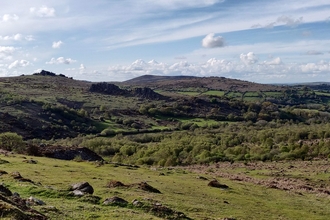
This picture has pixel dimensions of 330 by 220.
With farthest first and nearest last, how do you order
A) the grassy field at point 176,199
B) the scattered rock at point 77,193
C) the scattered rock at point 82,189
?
1. the scattered rock at point 82,189
2. the scattered rock at point 77,193
3. the grassy field at point 176,199

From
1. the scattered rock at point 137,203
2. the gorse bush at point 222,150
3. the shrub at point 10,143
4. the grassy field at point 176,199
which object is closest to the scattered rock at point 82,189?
the grassy field at point 176,199

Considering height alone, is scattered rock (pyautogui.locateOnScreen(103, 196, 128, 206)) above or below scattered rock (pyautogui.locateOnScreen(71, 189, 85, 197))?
below

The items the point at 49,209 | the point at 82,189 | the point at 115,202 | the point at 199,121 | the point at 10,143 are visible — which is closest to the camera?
the point at 49,209

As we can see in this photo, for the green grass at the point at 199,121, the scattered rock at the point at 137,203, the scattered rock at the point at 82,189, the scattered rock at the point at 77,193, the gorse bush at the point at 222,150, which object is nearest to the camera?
the scattered rock at the point at 137,203

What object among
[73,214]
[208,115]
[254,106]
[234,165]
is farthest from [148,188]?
[254,106]

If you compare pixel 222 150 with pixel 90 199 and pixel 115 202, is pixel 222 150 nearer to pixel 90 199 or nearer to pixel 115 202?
pixel 115 202

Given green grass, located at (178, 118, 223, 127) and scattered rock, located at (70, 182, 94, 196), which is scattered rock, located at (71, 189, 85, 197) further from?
green grass, located at (178, 118, 223, 127)

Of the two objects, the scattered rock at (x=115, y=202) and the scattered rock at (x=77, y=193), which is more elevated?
the scattered rock at (x=77, y=193)

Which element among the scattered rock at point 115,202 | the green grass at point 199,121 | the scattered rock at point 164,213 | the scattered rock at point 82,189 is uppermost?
the scattered rock at point 82,189

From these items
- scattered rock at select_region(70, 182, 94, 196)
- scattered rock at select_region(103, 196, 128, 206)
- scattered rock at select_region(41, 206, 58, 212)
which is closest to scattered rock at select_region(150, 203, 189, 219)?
scattered rock at select_region(103, 196, 128, 206)

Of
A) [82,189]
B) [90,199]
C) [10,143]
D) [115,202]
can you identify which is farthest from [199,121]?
[90,199]

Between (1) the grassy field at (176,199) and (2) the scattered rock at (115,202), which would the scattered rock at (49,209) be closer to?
(1) the grassy field at (176,199)

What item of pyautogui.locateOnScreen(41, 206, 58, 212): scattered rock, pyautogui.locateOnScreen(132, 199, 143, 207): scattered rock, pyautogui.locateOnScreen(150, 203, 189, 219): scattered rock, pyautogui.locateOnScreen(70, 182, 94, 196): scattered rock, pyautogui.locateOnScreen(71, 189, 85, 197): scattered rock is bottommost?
pyautogui.locateOnScreen(150, 203, 189, 219): scattered rock

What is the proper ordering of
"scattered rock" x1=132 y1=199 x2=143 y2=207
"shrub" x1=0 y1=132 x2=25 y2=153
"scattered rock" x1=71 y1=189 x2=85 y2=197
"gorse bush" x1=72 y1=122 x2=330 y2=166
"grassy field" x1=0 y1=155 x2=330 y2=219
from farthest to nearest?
"gorse bush" x1=72 y1=122 x2=330 y2=166 → "shrub" x1=0 y1=132 x2=25 y2=153 → "scattered rock" x1=71 y1=189 x2=85 y2=197 → "scattered rock" x1=132 y1=199 x2=143 y2=207 → "grassy field" x1=0 y1=155 x2=330 y2=219
